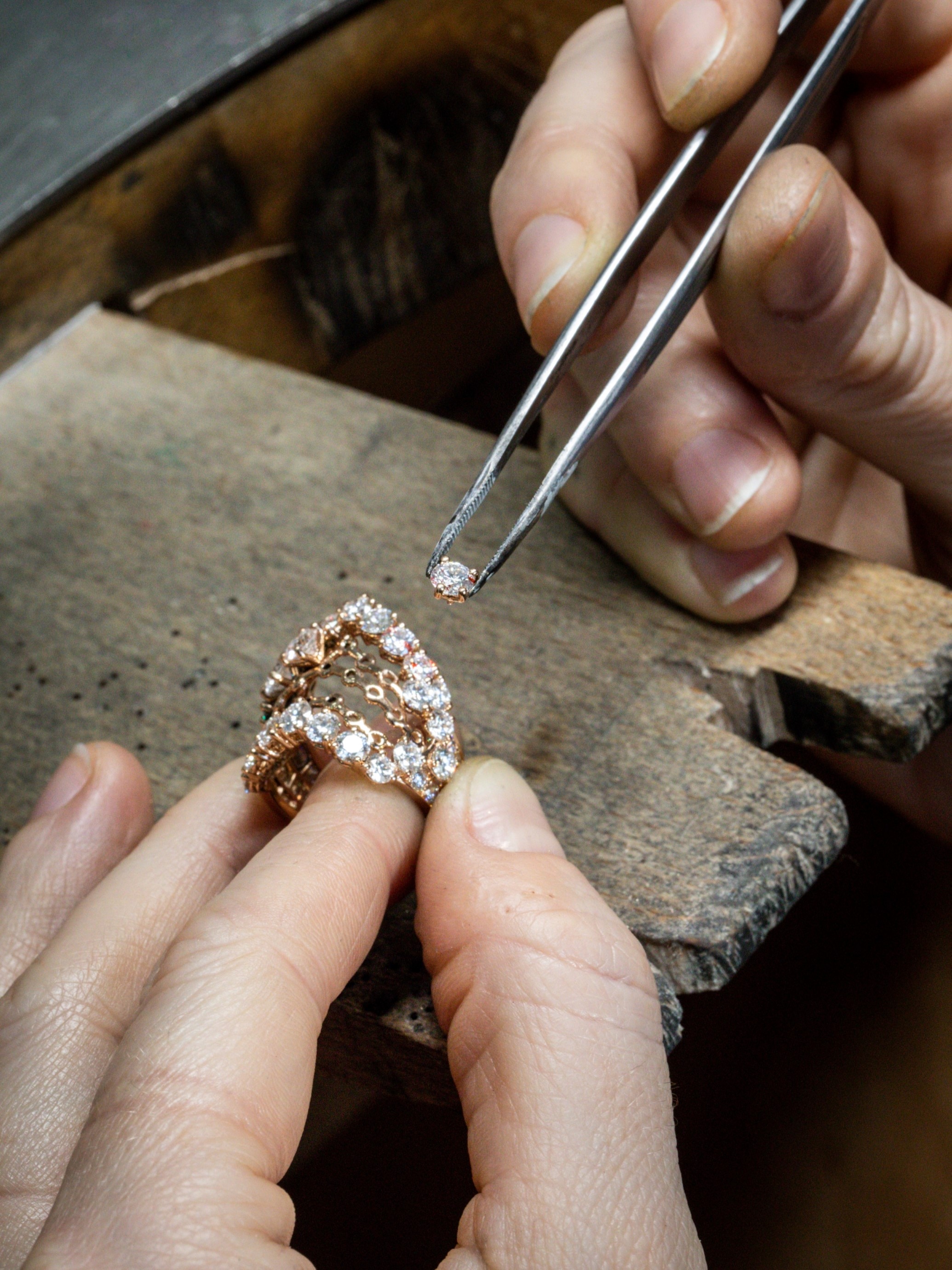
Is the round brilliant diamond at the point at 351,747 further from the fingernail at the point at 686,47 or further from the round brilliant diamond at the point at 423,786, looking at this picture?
the fingernail at the point at 686,47

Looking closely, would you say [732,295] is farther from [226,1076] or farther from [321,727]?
[226,1076]

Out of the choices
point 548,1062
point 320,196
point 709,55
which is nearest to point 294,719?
point 548,1062

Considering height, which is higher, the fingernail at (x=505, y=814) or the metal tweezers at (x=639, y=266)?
the metal tweezers at (x=639, y=266)

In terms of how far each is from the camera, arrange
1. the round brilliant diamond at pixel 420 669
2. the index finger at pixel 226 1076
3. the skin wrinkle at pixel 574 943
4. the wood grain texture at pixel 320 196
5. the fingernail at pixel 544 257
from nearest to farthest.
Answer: the index finger at pixel 226 1076
the skin wrinkle at pixel 574 943
the round brilliant diamond at pixel 420 669
the fingernail at pixel 544 257
the wood grain texture at pixel 320 196

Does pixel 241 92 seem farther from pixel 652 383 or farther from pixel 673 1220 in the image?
pixel 673 1220

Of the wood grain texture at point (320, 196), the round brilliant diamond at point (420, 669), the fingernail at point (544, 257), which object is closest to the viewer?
the round brilliant diamond at point (420, 669)

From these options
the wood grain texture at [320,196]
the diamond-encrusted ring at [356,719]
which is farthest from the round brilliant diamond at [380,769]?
the wood grain texture at [320,196]

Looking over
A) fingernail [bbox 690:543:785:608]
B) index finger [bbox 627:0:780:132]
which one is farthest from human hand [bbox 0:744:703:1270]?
index finger [bbox 627:0:780:132]
